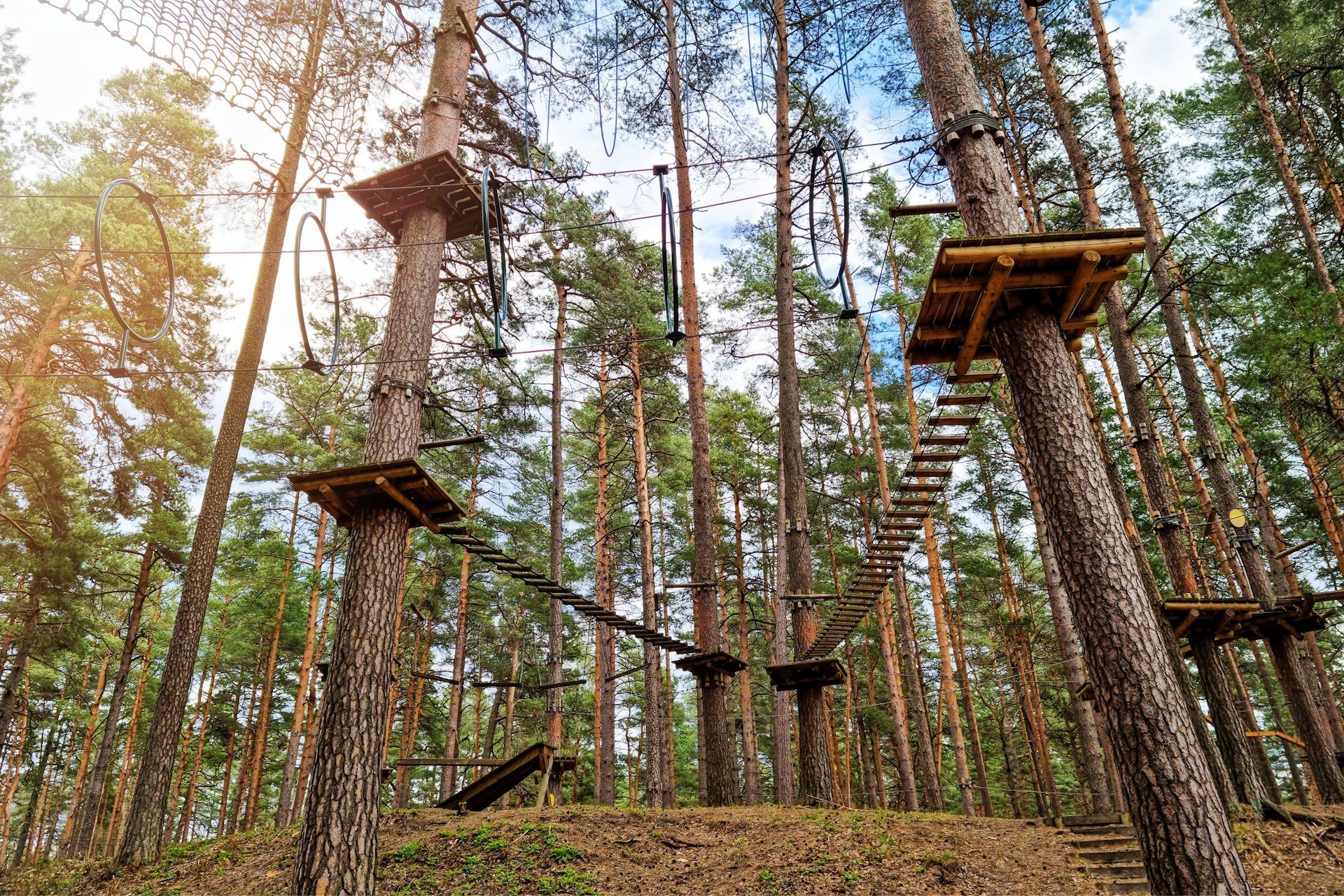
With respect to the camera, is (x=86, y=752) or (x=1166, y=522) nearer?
(x=1166, y=522)

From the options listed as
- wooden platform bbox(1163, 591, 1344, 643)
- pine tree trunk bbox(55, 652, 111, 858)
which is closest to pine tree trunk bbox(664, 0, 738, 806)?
wooden platform bbox(1163, 591, 1344, 643)

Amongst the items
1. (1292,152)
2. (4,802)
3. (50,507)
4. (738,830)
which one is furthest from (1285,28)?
(4,802)

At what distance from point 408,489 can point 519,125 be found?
20.5 ft

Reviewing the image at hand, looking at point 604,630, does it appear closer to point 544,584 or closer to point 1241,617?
point 544,584

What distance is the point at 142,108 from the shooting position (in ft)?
32.9

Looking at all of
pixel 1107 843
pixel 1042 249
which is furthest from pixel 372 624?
pixel 1107 843

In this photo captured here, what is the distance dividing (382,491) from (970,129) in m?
4.63

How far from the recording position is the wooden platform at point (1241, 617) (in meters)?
6.43

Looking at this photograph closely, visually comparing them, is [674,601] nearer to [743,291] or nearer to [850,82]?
[743,291]

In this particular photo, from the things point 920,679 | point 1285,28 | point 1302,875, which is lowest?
point 1302,875

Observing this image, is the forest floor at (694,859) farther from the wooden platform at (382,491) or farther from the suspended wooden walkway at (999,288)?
the suspended wooden walkway at (999,288)

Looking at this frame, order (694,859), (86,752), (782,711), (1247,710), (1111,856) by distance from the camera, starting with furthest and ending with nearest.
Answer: (86,752) → (1247,710) → (782,711) → (1111,856) → (694,859)

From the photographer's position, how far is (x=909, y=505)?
551 cm

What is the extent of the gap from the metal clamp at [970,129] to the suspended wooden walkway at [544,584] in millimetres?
4290
